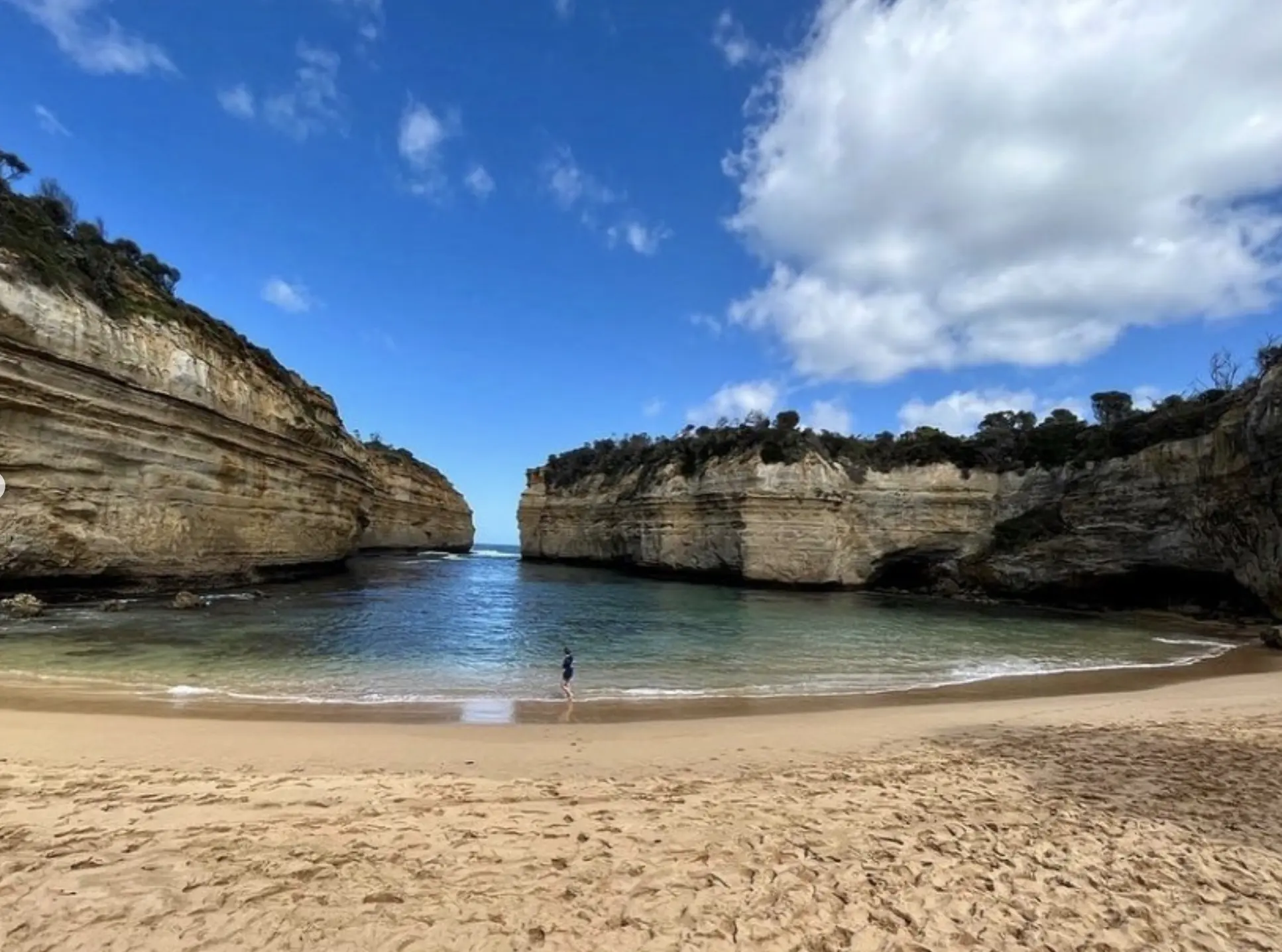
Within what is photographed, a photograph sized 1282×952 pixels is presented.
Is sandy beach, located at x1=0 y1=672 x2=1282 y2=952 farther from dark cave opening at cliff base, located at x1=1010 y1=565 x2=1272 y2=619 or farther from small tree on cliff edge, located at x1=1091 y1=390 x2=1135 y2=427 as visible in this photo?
small tree on cliff edge, located at x1=1091 y1=390 x2=1135 y2=427

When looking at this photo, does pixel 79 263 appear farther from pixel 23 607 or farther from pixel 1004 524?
pixel 1004 524

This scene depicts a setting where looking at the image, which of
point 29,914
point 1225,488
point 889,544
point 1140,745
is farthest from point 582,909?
point 889,544

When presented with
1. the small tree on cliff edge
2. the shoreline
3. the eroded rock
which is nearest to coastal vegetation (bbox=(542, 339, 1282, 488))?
the small tree on cliff edge

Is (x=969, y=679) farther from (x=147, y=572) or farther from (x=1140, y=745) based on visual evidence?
(x=147, y=572)

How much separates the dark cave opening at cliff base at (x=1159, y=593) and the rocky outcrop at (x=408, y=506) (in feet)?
160

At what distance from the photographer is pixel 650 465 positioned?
1917 inches

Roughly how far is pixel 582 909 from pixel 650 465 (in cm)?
4513

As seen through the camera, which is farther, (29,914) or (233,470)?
(233,470)

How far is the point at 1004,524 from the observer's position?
3481 cm

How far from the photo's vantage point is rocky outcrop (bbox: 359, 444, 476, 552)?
6272 cm

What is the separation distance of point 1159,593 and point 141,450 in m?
39.2

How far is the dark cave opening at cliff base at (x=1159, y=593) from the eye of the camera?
83.4 ft

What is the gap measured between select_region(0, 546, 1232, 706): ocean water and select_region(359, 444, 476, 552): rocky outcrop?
125ft

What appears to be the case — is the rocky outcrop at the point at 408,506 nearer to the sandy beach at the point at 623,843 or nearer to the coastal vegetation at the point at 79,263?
the coastal vegetation at the point at 79,263
